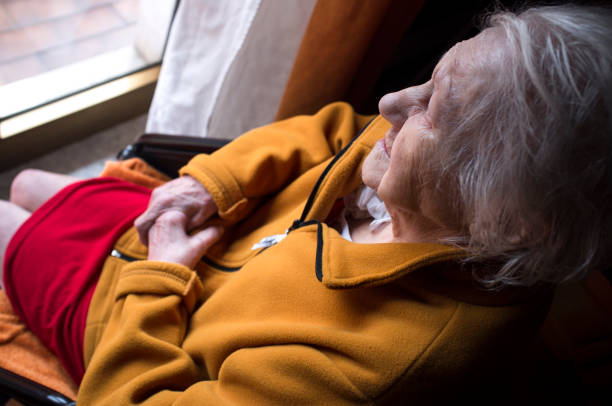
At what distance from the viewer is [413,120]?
0.64 meters

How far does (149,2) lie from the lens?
4.85 ft

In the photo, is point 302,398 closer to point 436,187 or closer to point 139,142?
point 436,187

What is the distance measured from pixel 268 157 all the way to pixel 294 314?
39 cm

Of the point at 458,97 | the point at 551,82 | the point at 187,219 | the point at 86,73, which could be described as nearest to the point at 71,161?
the point at 86,73

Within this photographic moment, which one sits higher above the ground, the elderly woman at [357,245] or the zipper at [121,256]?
the elderly woman at [357,245]

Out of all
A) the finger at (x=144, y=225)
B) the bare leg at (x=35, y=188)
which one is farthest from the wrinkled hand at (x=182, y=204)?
the bare leg at (x=35, y=188)

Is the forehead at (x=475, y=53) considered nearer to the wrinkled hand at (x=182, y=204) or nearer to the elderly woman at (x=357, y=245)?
the elderly woman at (x=357, y=245)

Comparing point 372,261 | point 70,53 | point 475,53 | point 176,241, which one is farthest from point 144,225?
point 70,53

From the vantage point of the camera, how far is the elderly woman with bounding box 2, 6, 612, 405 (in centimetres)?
52

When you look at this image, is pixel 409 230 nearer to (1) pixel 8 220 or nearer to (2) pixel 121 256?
(2) pixel 121 256

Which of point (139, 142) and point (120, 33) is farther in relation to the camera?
point (120, 33)

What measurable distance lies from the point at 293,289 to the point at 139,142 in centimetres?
63

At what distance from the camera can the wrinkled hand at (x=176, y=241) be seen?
0.93 metres

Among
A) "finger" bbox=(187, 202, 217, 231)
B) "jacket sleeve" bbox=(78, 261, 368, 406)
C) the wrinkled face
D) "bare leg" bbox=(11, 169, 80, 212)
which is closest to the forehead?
the wrinkled face
